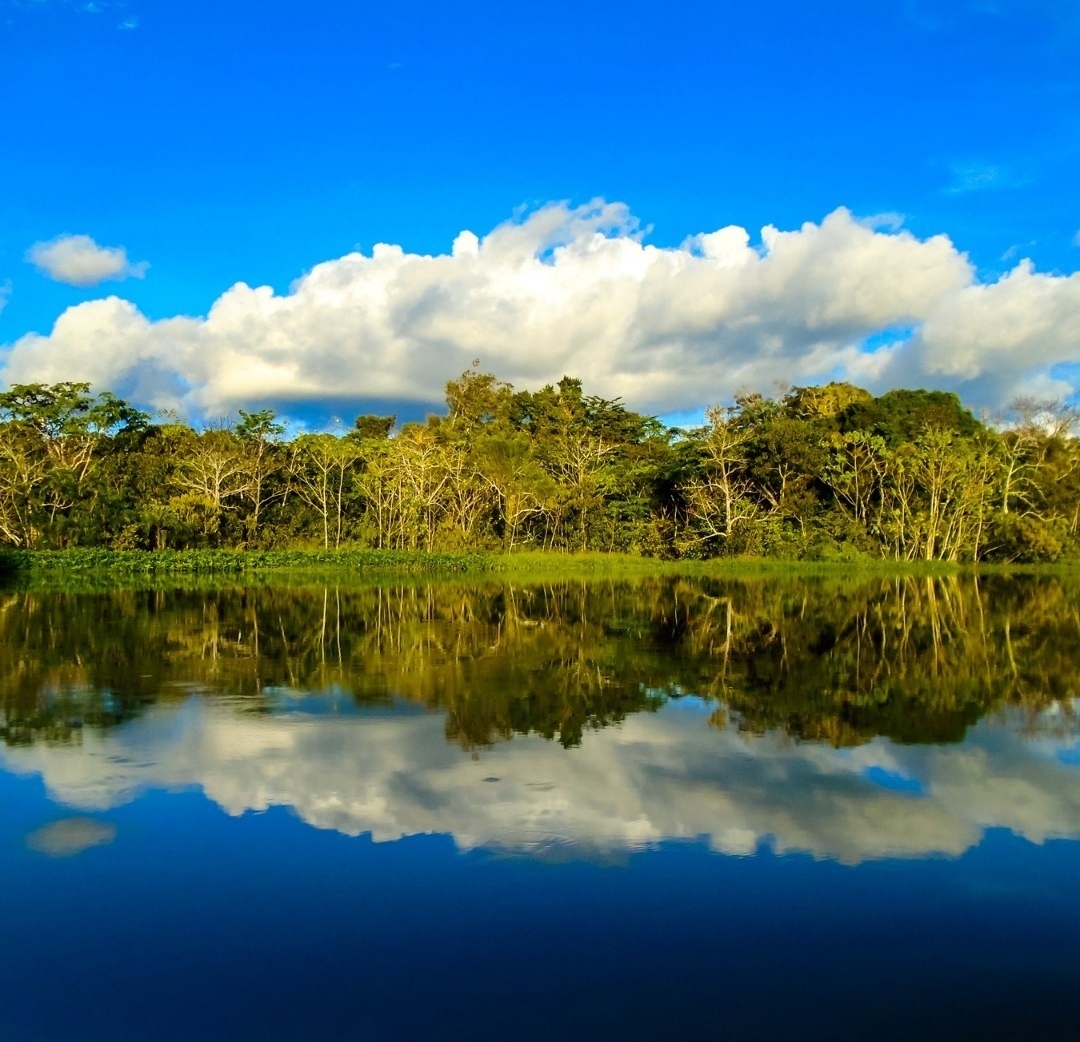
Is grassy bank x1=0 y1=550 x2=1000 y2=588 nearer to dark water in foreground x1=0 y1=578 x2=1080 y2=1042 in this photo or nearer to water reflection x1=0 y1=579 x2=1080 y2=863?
water reflection x1=0 y1=579 x2=1080 y2=863

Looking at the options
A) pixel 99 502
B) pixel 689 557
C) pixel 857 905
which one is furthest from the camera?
pixel 689 557

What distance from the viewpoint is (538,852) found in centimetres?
557

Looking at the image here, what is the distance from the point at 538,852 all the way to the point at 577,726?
330 centimetres

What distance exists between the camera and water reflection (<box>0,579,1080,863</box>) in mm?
6238

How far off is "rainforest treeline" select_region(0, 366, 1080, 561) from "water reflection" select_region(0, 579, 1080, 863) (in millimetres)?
18736

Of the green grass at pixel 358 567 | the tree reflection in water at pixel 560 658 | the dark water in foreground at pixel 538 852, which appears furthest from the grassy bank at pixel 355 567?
the dark water in foreground at pixel 538 852

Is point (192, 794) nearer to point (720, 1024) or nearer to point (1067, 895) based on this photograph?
point (720, 1024)

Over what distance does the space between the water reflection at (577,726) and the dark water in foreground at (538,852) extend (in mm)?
44

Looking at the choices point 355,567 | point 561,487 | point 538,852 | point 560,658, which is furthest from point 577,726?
point 561,487

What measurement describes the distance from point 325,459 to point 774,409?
20008mm

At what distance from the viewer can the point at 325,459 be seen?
38.5 metres

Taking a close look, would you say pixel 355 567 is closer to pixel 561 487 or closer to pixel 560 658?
pixel 561 487

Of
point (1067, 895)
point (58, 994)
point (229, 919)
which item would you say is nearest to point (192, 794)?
point (229, 919)

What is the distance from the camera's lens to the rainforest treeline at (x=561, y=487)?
35.3 m
